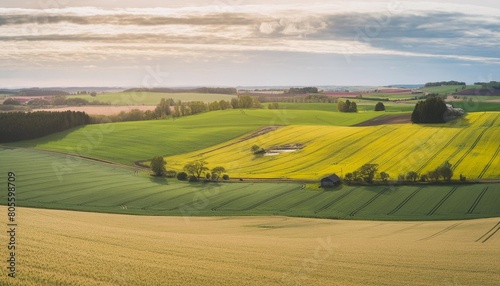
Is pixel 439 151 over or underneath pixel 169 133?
over

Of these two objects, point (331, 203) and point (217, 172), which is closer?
point (331, 203)

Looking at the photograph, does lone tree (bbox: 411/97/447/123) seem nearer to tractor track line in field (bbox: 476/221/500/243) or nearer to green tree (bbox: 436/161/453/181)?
green tree (bbox: 436/161/453/181)

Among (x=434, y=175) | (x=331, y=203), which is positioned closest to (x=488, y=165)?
(x=434, y=175)

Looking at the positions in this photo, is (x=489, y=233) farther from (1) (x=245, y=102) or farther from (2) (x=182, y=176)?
(1) (x=245, y=102)

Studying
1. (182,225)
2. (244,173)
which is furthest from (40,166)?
(182,225)

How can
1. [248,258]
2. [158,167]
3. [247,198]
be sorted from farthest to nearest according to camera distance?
[158,167], [247,198], [248,258]

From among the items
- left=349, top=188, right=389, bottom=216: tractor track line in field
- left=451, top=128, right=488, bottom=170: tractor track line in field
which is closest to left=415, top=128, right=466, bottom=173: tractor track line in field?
left=451, top=128, right=488, bottom=170: tractor track line in field

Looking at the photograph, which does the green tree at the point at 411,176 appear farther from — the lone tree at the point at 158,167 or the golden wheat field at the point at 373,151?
the lone tree at the point at 158,167
